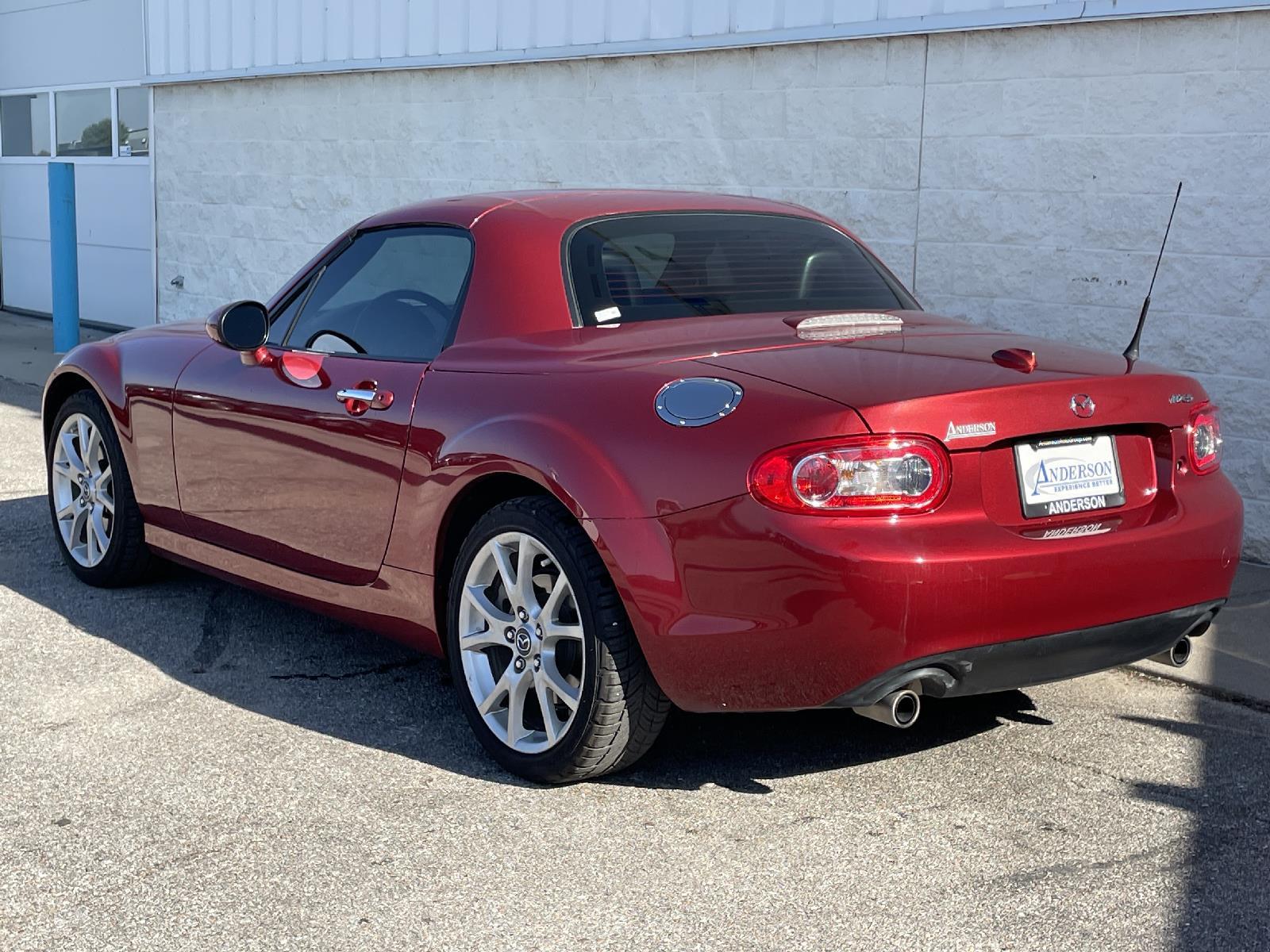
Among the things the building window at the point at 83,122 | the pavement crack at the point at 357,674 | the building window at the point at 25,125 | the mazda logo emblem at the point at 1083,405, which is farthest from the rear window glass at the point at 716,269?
the building window at the point at 25,125

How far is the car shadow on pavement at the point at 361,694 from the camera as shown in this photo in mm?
4273

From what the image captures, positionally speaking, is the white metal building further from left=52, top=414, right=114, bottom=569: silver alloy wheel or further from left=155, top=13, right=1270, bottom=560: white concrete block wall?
left=52, top=414, right=114, bottom=569: silver alloy wheel

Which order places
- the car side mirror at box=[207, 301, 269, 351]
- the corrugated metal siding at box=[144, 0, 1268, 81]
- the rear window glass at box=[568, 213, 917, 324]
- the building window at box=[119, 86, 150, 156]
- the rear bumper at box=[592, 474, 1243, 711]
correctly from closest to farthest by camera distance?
the rear bumper at box=[592, 474, 1243, 711] < the rear window glass at box=[568, 213, 917, 324] < the car side mirror at box=[207, 301, 269, 351] < the corrugated metal siding at box=[144, 0, 1268, 81] < the building window at box=[119, 86, 150, 156]

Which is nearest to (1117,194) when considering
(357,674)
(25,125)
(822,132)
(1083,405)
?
(822,132)

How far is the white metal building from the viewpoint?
6.97 metres

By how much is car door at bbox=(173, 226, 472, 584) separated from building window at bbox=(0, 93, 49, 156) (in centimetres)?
1368

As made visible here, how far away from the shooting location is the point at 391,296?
4836 mm

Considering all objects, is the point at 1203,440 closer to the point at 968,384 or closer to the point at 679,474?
the point at 968,384

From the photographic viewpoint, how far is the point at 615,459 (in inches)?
148

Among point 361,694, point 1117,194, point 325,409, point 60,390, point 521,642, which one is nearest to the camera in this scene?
point 521,642

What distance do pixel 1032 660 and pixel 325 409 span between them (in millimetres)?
2173

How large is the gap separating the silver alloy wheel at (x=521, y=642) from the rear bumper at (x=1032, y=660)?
0.76 metres

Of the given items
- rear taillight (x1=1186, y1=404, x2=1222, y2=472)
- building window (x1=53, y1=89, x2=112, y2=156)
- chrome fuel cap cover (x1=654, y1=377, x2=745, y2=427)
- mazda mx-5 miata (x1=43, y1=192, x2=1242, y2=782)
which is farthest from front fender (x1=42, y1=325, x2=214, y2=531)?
building window (x1=53, y1=89, x2=112, y2=156)

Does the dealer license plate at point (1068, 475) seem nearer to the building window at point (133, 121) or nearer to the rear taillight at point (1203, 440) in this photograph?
the rear taillight at point (1203, 440)
